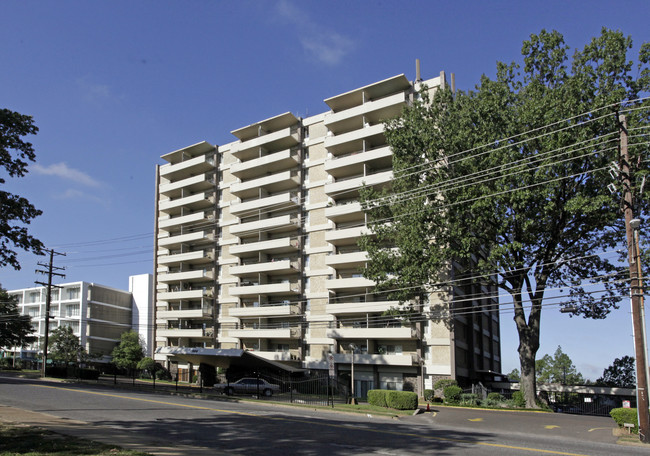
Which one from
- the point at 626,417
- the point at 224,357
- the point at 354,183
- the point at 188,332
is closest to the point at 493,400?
the point at 626,417

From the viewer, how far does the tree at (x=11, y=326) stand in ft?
212

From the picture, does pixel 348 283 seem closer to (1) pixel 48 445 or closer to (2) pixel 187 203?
(2) pixel 187 203

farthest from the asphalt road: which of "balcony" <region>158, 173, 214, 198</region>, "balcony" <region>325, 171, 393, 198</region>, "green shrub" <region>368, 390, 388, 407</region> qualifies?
"balcony" <region>158, 173, 214, 198</region>

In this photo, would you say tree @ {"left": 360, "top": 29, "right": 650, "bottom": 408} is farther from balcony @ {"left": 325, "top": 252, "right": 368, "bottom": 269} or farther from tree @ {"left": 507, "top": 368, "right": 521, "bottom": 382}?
tree @ {"left": 507, "top": 368, "right": 521, "bottom": 382}

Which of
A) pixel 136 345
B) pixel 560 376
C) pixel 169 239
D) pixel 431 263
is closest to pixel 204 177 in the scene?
pixel 169 239

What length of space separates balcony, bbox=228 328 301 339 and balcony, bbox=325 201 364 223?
489 inches

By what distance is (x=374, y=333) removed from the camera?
43.9 meters

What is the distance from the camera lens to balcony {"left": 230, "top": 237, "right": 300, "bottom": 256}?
53094 millimetres

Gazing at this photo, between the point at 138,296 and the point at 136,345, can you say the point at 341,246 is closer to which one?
the point at 136,345

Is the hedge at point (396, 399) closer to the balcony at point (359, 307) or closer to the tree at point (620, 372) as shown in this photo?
the balcony at point (359, 307)

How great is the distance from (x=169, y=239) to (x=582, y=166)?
52112 millimetres

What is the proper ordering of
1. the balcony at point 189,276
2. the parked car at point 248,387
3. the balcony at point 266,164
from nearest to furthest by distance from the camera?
the parked car at point 248,387 < the balcony at point 266,164 < the balcony at point 189,276

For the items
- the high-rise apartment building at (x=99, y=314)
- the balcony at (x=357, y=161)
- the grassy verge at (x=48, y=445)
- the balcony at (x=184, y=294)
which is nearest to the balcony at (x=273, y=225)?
the balcony at (x=357, y=161)

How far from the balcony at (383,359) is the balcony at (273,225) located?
50.7 feet
